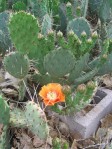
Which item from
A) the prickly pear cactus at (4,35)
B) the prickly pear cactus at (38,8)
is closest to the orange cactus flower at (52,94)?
the prickly pear cactus at (4,35)

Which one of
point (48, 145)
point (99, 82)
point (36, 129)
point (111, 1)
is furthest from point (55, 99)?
point (111, 1)

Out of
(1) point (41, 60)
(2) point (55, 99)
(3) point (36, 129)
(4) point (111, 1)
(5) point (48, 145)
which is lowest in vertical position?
(5) point (48, 145)

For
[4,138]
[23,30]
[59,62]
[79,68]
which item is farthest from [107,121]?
[23,30]

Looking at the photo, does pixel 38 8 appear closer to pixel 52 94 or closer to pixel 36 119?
pixel 52 94

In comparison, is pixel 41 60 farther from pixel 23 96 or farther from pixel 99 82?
pixel 99 82

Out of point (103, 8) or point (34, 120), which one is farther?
point (103, 8)
